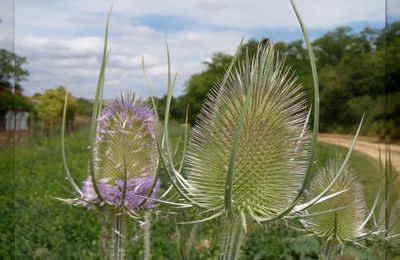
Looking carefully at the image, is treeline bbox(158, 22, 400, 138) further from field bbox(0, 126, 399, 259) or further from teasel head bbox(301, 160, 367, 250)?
teasel head bbox(301, 160, 367, 250)

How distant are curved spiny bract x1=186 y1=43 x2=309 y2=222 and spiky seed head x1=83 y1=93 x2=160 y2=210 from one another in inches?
5.4

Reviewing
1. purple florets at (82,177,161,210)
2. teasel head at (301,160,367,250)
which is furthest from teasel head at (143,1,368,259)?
teasel head at (301,160,367,250)

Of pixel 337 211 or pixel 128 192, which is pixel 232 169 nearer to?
pixel 128 192

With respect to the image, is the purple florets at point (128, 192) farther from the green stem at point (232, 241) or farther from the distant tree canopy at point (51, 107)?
the distant tree canopy at point (51, 107)

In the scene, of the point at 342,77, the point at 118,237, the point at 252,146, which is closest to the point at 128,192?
the point at 118,237

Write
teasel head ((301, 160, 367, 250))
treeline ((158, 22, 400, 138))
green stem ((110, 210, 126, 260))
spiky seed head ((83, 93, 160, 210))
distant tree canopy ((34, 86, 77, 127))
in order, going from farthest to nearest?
distant tree canopy ((34, 86, 77, 127)), treeline ((158, 22, 400, 138)), teasel head ((301, 160, 367, 250)), spiky seed head ((83, 93, 160, 210)), green stem ((110, 210, 126, 260))

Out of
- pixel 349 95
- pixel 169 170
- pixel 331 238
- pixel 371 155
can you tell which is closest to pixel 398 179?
pixel 331 238

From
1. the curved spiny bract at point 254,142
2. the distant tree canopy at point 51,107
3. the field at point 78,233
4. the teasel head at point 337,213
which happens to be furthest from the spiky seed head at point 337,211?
the distant tree canopy at point 51,107

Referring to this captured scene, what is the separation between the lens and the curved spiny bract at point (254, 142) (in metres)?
0.95

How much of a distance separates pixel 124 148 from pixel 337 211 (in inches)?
18.1

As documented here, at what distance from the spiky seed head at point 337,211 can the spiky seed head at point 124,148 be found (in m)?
0.35

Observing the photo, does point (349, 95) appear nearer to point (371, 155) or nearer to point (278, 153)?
point (371, 155)

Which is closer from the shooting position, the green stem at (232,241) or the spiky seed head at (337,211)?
the green stem at (232,241)

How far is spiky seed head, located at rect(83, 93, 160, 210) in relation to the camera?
1.12m
